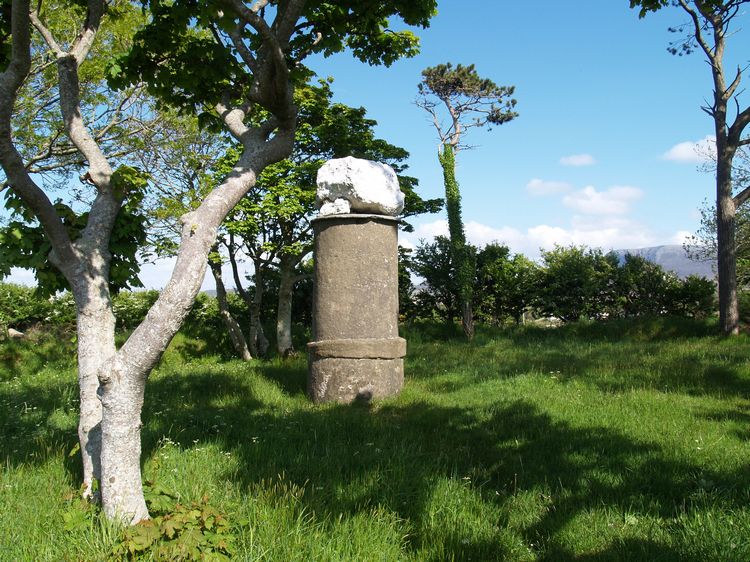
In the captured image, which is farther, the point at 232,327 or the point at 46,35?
the point at 232,327

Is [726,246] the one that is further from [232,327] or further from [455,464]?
[232,327]

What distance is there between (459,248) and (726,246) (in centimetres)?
609

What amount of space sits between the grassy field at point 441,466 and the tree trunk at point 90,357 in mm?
335

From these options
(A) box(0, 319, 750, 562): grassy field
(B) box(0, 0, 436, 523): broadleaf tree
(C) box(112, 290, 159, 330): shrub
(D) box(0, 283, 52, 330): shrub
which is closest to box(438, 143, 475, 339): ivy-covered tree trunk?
(A) box(0, 319, 750, 562): grassy field

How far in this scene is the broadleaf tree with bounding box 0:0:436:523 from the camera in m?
3.35

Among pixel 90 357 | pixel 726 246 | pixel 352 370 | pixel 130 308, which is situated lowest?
pixel 352 370

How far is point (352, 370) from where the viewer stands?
7.20 meters

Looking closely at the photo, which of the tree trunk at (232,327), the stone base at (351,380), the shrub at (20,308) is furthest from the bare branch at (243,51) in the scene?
the shrub at (20,308)

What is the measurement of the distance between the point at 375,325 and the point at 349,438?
7.41 ft

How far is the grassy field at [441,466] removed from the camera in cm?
330

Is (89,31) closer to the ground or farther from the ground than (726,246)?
farther from the ground

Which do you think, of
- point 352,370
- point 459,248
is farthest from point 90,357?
point 459,248

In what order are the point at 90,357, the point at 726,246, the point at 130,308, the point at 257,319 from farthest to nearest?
the point at 130,308 < the point at 257,319 < the point at 726,246 < the point at 90,357

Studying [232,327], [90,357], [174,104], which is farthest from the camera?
[232,327]
